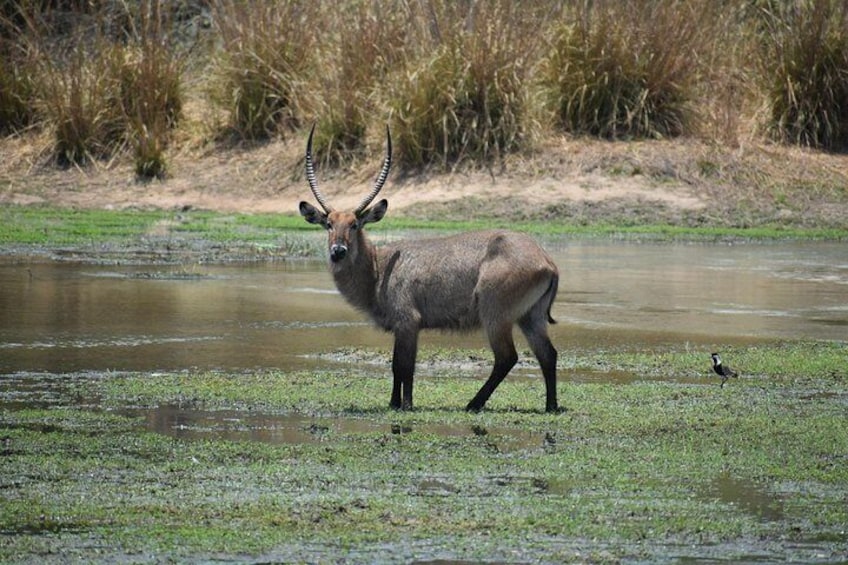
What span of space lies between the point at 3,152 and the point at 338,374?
1283 cm

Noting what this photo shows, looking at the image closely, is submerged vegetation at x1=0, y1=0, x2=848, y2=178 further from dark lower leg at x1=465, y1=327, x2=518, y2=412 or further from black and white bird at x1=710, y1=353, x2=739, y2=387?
dark lower leg at x1=465, y1=327, x2=518, y2=412

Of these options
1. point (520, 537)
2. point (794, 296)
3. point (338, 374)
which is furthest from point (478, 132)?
point (520, 537)

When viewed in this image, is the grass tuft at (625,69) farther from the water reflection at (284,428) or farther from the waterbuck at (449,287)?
the water reflection at (284,428)

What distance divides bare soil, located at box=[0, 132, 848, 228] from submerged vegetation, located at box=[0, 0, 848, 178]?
33cm

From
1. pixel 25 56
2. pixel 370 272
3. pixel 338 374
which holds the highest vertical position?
pixel 25 56

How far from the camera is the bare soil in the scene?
61.9ft

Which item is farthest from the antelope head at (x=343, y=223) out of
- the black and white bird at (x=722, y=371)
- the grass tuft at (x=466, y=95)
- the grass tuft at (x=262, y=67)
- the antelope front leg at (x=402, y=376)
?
the grass tuft at (x=262, y=67)

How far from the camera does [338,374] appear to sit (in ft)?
32.7

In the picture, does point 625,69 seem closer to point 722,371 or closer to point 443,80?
point 443,80

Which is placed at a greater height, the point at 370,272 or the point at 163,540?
the point at 370,272

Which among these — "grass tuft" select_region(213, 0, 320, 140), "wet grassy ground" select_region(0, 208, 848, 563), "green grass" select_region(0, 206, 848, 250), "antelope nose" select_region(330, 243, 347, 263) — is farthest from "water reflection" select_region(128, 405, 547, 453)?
"grass tuft" select_region(213, 0, 320, 140)

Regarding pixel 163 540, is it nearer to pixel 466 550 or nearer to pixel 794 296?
pixel 466 550

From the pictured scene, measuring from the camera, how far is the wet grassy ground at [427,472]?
5.86 meters

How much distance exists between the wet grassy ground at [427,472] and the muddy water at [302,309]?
1.19 metres
